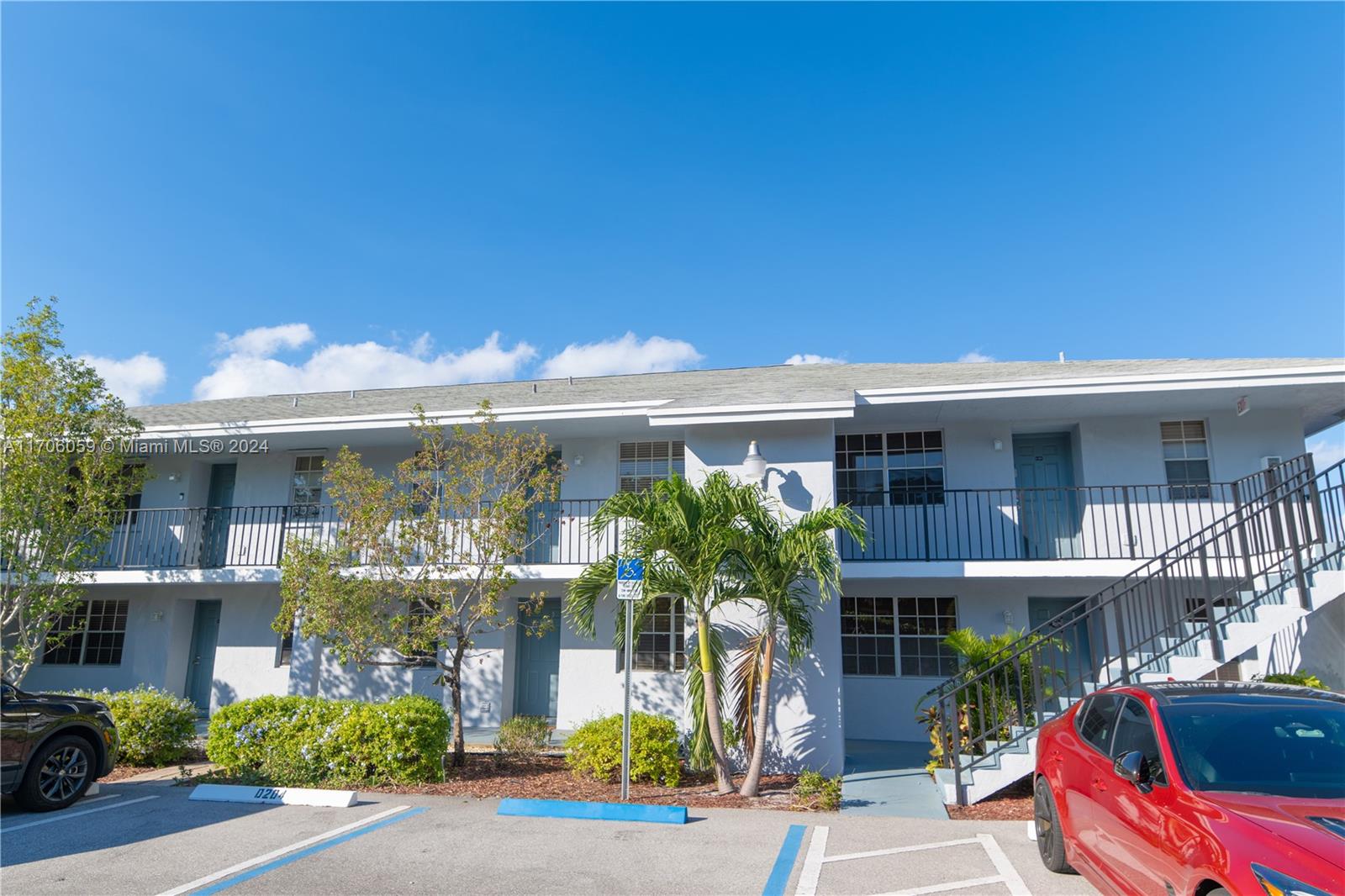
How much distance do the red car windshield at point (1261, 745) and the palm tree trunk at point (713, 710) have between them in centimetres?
487

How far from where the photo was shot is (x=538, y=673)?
13.8 m

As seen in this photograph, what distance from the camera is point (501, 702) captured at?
13391 millimetres

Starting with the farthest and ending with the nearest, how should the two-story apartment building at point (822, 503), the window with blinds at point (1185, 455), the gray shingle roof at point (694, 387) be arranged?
the window with blinds at point (1185, 455) < the gray shingle roof at point (694, 387) < the two-story apartment building at point (822, 503)

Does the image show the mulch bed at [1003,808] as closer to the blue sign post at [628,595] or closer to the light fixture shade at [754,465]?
the blue sign post at [628,595]

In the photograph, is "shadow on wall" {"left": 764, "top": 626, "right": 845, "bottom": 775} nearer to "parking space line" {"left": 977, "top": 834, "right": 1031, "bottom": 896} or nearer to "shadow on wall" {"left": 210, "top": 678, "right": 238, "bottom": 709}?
"parking space line" {"left": 977, "top": 834, "right": 1031, "bottom": 896}

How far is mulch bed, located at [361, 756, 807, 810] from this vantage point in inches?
330

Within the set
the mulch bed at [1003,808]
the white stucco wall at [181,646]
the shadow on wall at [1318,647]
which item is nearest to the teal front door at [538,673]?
the white stucco wall at [181,646]

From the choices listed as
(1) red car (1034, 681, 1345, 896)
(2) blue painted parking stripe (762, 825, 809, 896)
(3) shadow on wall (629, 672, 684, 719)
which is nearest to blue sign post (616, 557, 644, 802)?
(2) blue painted parking stripe (762, 825, 809, 896)

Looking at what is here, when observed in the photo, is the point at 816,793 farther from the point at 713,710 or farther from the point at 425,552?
the point at 425,552

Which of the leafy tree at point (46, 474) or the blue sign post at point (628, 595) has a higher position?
the leafy tree at point (46, 474)

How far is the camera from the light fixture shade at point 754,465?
33.9 feet

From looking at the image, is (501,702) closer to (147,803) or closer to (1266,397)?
(147,803)

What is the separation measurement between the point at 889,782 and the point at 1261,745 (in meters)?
5.48

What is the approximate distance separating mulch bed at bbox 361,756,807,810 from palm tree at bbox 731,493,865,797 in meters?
0.37
